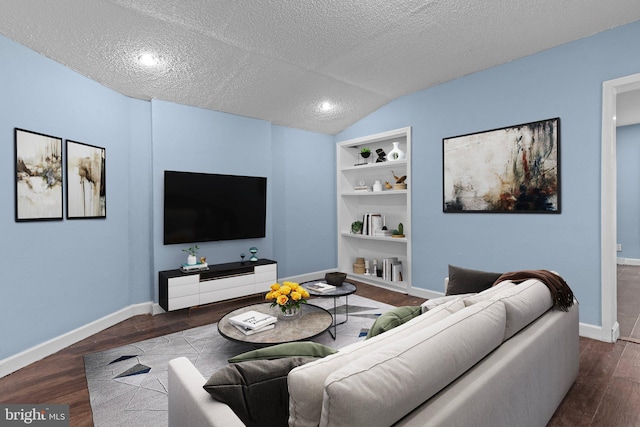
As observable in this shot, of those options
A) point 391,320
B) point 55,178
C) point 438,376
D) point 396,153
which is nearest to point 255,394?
point 438,376

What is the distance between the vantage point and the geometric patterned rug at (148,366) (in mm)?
2039

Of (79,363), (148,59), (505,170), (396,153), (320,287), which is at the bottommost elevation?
(79,363)

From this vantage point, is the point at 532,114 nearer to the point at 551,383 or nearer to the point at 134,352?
the point at 551,383

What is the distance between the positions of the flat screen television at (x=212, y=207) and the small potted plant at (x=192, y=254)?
110 millimetres

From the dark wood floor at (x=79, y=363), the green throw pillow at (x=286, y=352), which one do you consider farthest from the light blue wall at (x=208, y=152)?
the green throw pillow at (x=286, y=352)

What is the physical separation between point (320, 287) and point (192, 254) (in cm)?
175

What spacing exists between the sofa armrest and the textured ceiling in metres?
2.60

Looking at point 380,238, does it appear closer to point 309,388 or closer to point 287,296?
point 287,296

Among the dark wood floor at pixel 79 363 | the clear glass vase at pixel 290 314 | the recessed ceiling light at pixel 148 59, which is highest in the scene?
the recessed ceiling light at pixel 148 59

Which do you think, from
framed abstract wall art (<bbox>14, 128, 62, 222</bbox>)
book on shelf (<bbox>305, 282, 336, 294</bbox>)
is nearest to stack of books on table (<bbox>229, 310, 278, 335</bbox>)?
book on shelf (<bbox>305, 282, 336, 294</bbox>)

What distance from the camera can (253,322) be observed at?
8.57 feet

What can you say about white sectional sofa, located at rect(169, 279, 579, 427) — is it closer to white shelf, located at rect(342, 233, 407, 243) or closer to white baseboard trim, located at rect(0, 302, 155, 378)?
white baseboard trim, located at rect(0, 302, 155, 378)

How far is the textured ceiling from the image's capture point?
2.63 metres

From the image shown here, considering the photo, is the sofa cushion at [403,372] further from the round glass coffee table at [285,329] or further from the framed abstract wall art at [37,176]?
the framed abstract wall art at [37,176]
